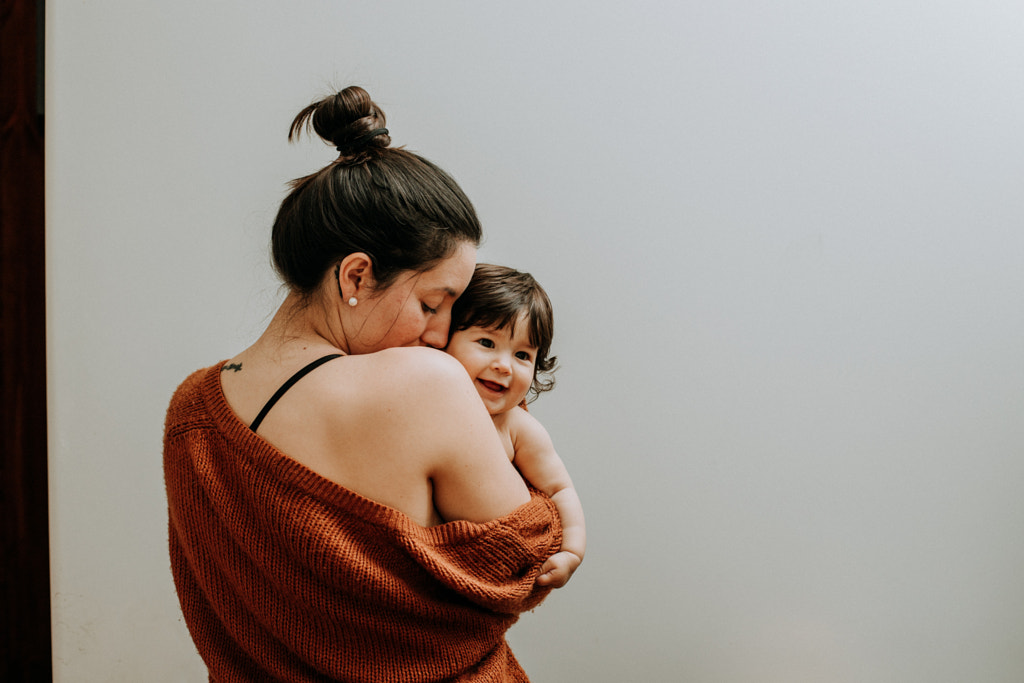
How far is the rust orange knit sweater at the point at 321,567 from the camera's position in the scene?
0.77 m

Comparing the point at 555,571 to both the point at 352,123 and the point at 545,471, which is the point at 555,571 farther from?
the point at 352,123

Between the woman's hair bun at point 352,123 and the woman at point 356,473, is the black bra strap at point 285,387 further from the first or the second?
the woman's hair bun at point 352,123

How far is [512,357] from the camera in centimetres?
111

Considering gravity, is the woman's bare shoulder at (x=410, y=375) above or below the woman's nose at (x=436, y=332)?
below

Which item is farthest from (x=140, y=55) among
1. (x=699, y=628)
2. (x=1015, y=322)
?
(x=1015, y=322)

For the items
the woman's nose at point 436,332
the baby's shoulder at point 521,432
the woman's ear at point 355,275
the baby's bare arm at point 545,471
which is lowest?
the baby's bare arm at point 545,471

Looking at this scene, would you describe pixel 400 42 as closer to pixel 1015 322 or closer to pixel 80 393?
pixel 80 393

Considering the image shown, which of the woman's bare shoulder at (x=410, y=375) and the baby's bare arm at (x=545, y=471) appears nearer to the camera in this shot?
the woman's bare shoulder at (x=410, y=375)

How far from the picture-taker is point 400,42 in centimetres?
156

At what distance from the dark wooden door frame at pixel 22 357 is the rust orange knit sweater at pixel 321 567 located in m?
1.02

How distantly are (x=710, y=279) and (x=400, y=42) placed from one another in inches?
35.8

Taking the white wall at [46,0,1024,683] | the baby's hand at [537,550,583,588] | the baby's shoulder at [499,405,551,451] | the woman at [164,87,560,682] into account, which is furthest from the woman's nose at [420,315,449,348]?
the white wall at [46,0,1024,683]

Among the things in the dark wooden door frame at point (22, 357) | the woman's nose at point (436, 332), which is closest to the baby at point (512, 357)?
the woman's nose at point (436, 332)

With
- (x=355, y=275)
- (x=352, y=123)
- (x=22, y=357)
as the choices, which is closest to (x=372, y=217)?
(x=355, y=275)
